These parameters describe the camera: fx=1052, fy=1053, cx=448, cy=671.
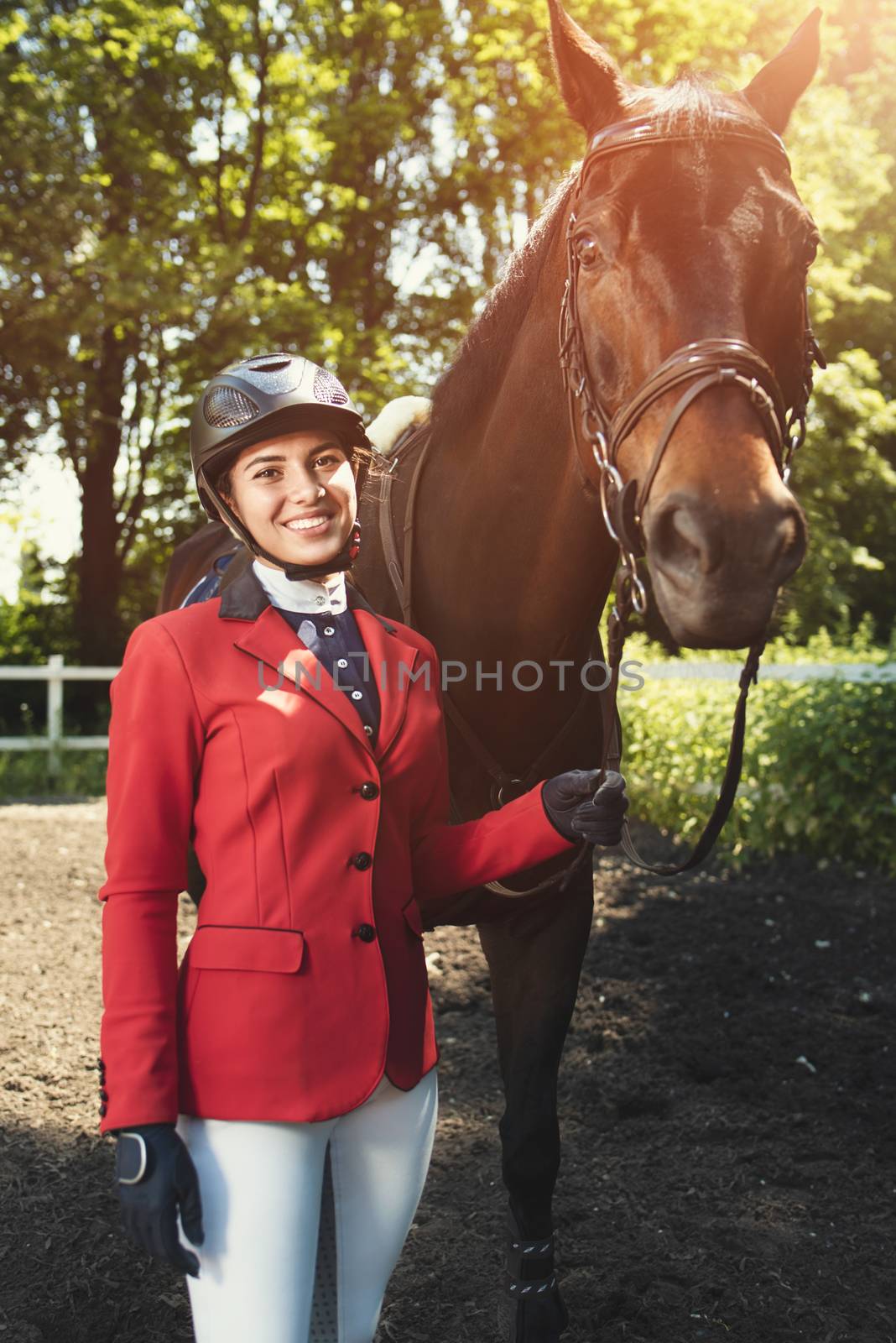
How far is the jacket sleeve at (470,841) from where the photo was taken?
1744mm

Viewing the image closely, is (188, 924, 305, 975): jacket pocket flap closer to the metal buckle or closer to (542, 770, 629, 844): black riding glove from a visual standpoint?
the metal buckle

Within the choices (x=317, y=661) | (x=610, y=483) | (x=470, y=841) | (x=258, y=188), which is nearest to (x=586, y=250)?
(x=610, y=483)

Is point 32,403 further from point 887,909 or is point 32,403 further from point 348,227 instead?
point 887,909

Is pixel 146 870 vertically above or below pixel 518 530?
below

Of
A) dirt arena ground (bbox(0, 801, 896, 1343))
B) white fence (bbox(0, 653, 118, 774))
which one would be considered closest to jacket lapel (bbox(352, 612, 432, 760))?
dirt arena ground (bbox(0, 801, 896, 1343))

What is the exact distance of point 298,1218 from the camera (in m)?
1.41

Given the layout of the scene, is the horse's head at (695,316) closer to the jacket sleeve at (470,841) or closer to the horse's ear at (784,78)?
the horse's ear at (784,78)

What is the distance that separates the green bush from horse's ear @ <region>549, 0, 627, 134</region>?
16.7 feet

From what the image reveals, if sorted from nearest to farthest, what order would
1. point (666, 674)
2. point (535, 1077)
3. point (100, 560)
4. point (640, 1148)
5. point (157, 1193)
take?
point (157, 1193) → point (535, 1077) → point (640, 1148) → point (666, 674) → point (100, 560)

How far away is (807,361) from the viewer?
174cm

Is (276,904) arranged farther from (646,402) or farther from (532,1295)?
(532,1295)

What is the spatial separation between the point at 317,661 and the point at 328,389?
0.45 m

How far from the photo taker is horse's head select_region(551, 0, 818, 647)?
1.36m

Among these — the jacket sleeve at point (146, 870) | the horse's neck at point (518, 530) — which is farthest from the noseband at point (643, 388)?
the jacket sleeve at point (146, 870)
